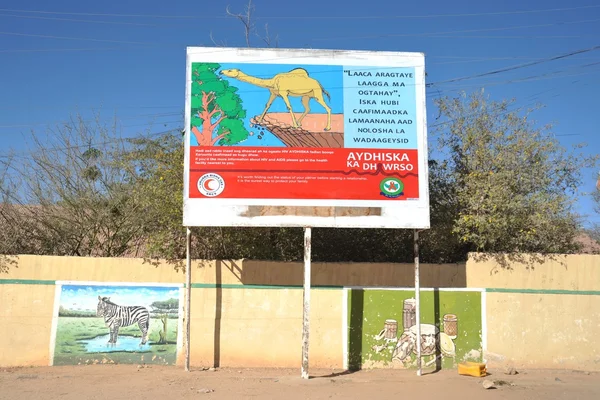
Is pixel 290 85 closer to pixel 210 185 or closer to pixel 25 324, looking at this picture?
pixel 210 185

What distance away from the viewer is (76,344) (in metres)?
9.91

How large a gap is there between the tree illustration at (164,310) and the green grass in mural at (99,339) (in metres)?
0.06

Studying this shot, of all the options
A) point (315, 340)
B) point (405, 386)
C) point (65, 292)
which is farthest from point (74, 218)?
point (405, 386)

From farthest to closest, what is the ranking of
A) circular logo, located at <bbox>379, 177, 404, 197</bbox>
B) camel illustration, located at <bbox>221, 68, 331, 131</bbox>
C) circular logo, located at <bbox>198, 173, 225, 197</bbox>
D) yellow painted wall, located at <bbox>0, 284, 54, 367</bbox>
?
yellow painted wall, located at <bbox>0, 284, 54, 367</bbox>, camel illustration, located at <bbox>221, 68, 331, 131</bbox>, circular logo, located at <bbox>379, 177, 404, 197</bbox>, circular logo, located at <bbox>198, 173, 225, 197</bbox>

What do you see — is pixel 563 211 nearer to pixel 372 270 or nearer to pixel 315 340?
pixel 372 270

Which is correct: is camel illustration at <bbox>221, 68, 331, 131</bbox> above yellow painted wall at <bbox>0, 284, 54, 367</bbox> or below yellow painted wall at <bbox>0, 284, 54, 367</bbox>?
above

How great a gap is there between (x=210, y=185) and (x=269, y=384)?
11.7 feet

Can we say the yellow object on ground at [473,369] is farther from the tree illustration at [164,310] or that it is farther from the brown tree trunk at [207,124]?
the brown tree trunk at [207,124]

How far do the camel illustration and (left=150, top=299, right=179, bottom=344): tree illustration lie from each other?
428 centimetres

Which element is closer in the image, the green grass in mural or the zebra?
the green grass in mural

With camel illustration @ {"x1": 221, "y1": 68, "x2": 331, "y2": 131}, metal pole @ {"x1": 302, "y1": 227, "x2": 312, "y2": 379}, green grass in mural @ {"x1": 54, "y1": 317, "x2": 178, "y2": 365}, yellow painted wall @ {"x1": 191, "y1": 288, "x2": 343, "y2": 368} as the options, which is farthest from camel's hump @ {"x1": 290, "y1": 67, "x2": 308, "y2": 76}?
green grass in mural @ {"x1": 54, "y1": 317, "x2": 178, "y2": 365}

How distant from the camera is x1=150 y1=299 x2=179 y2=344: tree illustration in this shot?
10.0 metres

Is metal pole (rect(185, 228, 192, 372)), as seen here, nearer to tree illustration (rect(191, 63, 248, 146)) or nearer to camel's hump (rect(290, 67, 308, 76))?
tree illustration (rect(191, 63, 248, 146))

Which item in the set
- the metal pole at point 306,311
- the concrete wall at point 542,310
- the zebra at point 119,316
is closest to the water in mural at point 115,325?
the zebra at point 119,316
